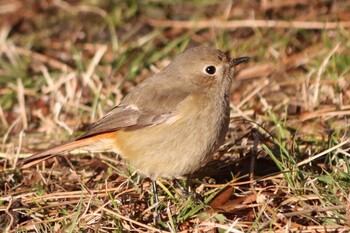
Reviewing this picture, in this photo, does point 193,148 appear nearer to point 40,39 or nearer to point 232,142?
point 232,142

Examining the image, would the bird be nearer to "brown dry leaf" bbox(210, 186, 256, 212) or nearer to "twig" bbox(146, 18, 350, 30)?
"brown dry leaf" bbox(210, 186, 256, 212)

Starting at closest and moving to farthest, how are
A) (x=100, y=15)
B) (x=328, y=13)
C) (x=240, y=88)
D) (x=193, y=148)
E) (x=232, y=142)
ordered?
(x=193, y=148)
(x=232, y=142)
(x=240, y=88)
(x=328, y=13)
(x=100, y=15)

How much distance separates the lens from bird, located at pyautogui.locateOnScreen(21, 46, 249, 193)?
17.1 feet

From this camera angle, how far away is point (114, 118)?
5.65 metres

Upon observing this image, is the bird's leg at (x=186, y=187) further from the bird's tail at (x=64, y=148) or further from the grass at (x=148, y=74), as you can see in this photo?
the bird's tail at (x=64, y=148)

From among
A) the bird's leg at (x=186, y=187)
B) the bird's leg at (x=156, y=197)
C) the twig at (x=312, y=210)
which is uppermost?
the twig at (x=312, y=210)

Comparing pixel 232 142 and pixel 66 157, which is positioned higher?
pixel 232 142

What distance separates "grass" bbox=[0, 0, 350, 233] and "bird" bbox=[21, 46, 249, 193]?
239mm

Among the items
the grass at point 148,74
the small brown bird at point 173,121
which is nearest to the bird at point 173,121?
the small brown bird at point 173,121

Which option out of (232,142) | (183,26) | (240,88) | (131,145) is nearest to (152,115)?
(131,145)

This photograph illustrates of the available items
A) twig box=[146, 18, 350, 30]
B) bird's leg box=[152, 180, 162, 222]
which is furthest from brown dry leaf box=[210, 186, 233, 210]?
twig box=[146, 18, 350, 30]

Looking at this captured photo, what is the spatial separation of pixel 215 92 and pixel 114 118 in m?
0.84

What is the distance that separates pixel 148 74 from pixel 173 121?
258cm

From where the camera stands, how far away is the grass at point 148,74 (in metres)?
4.99
